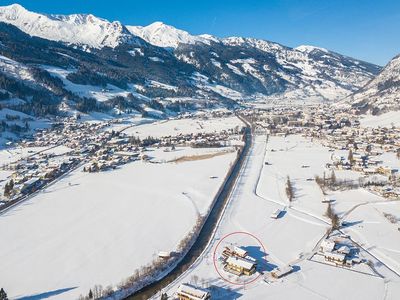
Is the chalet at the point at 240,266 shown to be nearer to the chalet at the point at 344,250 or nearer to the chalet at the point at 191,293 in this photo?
the chalet at the point at 191,293

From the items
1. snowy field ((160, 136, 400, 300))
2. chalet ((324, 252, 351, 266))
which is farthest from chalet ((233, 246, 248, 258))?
chalet ((324, 252, 351, 266))

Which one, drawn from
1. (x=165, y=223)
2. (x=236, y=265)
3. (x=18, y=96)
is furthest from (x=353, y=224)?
(x=18, y=96)

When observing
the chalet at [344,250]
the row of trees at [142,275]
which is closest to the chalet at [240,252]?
the row of trees at [142,275]

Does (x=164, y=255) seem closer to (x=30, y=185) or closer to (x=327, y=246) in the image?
(x=327, y=246)

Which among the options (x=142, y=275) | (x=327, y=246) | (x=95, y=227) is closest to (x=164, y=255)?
(x=142, y=275)

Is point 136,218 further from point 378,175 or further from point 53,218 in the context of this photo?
point 378,175

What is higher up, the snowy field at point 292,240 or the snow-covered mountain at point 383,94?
the snow-covered mountain at point 383,94
